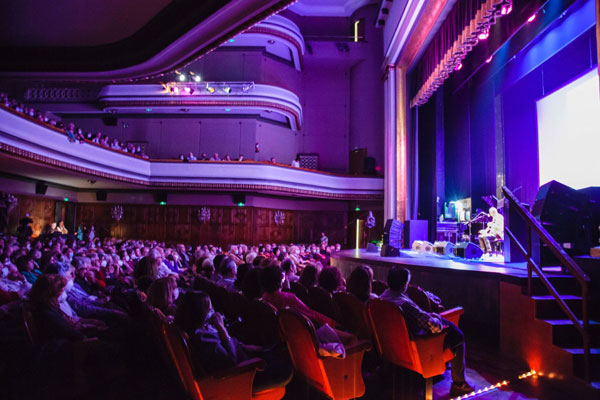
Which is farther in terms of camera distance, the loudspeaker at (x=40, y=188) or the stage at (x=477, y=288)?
the loudspeaker at (x=40, y=188)

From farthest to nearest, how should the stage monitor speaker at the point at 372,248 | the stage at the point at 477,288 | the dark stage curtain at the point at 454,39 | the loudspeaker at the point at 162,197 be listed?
the loudspeaker at the point at 162,197, the stage monitor speaker at the point at 372,248, the dark stage curtain at the point at 454,39, the stage at the point at 477,288

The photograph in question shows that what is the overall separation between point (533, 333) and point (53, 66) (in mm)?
4904

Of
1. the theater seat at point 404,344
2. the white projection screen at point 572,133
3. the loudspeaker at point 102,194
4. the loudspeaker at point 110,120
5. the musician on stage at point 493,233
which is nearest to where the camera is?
the theater seat at point 404,344

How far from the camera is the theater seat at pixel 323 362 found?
7.70 feet

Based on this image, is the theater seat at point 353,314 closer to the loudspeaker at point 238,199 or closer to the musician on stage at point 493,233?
the musician on stage at point 493,233

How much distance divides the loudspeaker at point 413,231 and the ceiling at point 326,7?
11218 mm

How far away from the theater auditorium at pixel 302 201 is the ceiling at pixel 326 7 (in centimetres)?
6

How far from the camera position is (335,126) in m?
16.8

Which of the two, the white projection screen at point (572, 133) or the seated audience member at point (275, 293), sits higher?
the white projection screen at point (572, 133)

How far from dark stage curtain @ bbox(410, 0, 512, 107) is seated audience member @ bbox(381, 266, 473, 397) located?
544cm

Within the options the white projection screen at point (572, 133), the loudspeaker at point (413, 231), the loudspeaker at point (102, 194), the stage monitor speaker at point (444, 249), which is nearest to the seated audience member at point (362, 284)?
the stage monitor speaker at point (444, 249)

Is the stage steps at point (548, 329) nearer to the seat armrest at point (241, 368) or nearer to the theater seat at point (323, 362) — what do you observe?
the theater seat at point (323, 362)

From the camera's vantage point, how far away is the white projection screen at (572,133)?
21.8 feet

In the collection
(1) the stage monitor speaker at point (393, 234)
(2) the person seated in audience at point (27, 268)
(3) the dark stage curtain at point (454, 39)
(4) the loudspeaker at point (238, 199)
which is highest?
(3) the dark stage curtain at point (454, 39)
